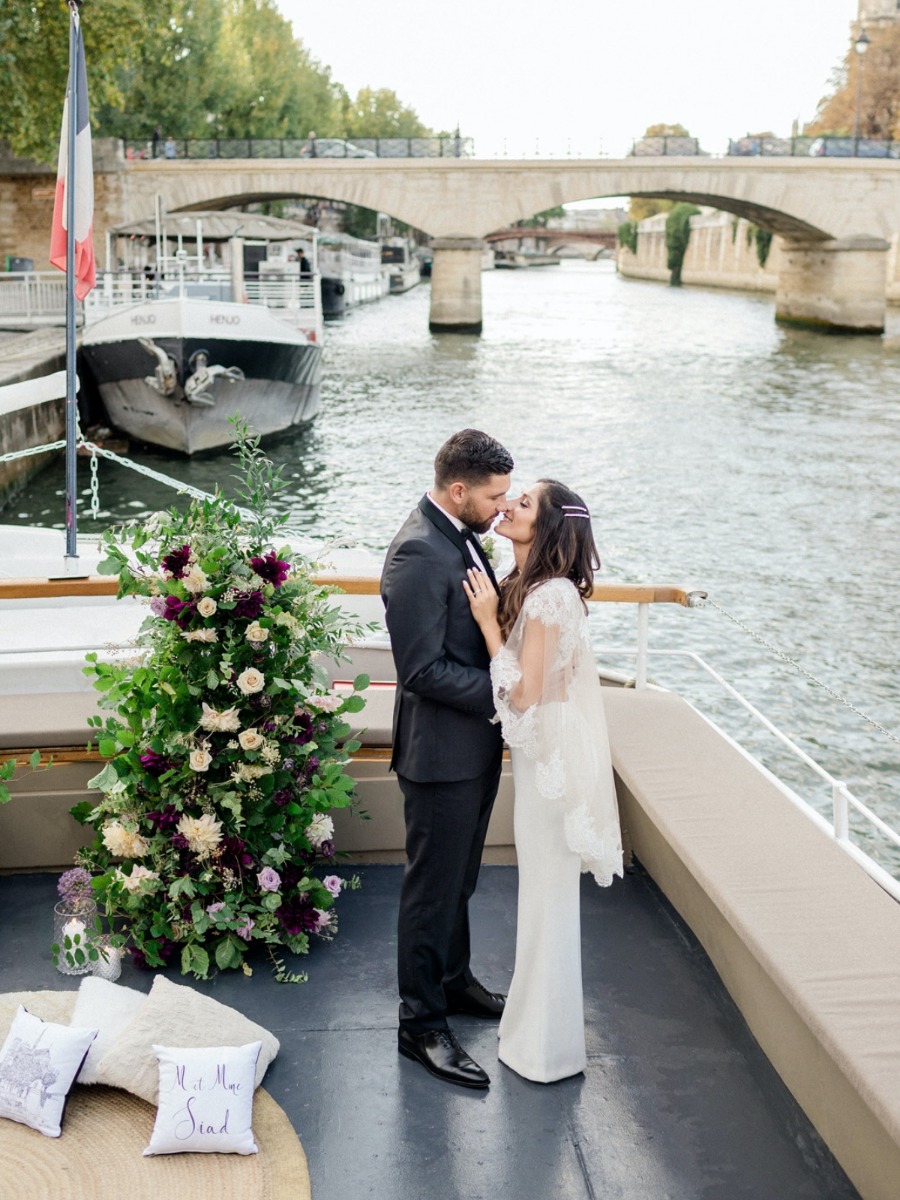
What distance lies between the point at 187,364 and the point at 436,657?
1807 centimetres

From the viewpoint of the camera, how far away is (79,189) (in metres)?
5.41

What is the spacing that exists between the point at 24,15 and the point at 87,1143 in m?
23.4

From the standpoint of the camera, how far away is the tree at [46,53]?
22609 millimetres

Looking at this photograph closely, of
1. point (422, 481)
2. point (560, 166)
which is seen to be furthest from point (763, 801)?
point (560, 166)

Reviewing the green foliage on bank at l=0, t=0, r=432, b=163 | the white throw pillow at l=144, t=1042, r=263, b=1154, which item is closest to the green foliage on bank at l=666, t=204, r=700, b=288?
the green foliage on bank at l=0, t=0, r=432, b=163

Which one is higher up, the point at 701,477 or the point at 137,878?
the point at 137,878

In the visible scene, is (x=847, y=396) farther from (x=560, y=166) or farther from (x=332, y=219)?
(x=332, y=219)

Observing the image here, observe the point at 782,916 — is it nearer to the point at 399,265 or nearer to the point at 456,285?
the point at 456,285

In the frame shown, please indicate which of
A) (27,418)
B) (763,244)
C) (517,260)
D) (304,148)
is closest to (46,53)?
(27,418)

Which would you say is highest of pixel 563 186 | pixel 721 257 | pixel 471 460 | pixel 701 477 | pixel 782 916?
pixel 563 186

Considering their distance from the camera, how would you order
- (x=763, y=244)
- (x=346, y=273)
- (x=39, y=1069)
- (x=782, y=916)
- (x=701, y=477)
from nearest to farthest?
(x=39, y=1069), (x=782, y=916), (x=701, y=477), (x=346, y=273), (x=763, y=244)

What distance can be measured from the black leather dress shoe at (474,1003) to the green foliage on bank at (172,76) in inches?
891

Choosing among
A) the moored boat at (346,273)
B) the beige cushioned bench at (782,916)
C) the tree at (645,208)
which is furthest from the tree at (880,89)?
the beige cushioned bench at (782,916)

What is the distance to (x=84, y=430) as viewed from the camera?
69.5 feet
